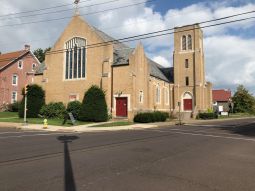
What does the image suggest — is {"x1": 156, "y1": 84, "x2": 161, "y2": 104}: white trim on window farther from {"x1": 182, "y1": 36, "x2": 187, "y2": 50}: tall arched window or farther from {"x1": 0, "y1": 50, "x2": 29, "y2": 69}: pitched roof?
{"x1": 0, "y1": 50, "x2": 29, "y2": 69}: pitched roof

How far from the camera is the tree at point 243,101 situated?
72.7 metres

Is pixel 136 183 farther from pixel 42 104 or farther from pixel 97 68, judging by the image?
pixel 42 104

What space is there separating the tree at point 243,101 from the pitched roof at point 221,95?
1131cm

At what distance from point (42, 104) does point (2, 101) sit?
51.1 ft

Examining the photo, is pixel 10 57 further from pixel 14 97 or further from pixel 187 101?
pixel 187 101

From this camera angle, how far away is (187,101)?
49.0 meters

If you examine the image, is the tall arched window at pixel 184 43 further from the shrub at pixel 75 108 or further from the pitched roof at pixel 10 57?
the pitched roof at pixel 10 57

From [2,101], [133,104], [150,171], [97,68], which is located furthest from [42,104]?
[150,171]

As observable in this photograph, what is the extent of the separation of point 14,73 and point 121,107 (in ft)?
87.3

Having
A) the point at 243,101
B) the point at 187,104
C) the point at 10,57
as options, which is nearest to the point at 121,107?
the point at 187,104

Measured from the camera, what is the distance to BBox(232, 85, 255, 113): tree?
238 ft

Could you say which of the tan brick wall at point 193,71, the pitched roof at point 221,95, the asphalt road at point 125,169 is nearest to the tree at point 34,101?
the tan brick wall at point 193,71

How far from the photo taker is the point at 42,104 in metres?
36.6

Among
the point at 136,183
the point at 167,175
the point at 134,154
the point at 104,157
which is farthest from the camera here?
the point at 134,154
